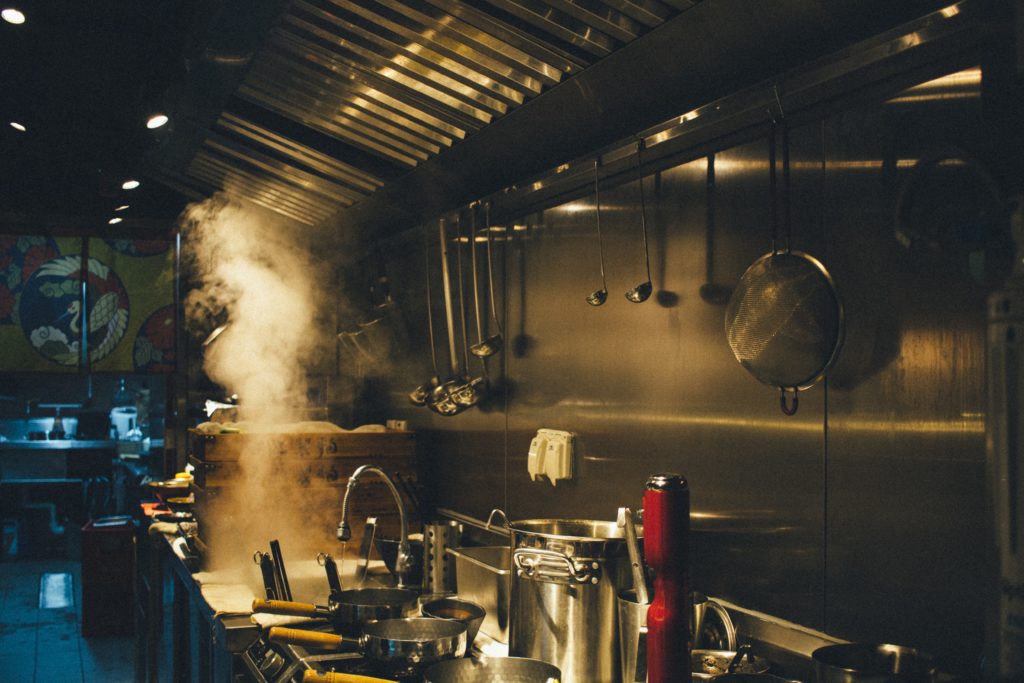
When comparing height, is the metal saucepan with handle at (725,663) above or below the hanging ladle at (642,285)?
below

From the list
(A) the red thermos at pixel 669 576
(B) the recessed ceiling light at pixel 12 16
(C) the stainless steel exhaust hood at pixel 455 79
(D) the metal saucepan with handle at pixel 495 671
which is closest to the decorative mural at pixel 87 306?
(B) the recessed ceiling light at pixel 12 16

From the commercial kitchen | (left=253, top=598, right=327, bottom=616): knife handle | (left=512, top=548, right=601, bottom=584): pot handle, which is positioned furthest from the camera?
(left=253, top=598, right=327, bottom=616): knife handle

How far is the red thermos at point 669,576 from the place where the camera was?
56.5 inches

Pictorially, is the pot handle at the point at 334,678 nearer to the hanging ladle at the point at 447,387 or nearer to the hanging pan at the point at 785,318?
the hanging pan at the point at 785,318

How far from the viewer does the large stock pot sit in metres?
1.75

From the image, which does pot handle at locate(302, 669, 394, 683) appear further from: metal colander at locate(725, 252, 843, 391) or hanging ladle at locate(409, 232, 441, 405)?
hanging ladle at locate(409, 232, 441, 405)

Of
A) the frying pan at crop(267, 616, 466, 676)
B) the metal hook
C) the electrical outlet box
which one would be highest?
the metal hook

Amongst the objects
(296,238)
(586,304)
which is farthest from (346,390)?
(586,304)

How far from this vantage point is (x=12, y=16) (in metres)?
3.56

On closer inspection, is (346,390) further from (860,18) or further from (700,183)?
(860,18)

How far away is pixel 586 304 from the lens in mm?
2531

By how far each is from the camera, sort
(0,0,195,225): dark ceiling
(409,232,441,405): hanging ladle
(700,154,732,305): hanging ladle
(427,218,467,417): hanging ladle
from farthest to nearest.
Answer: (0,0,195,225): dark ceiling → (409,232,441,405): hanging ladle → (427,218,467,417): hanging ladle → (700,154,732,305): hanging ladle

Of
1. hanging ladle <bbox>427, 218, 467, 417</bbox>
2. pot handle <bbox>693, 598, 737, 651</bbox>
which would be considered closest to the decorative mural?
hanging ladle <bbox>427, 218, 467, 417</bbox>

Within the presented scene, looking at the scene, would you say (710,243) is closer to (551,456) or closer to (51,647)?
(551,456)
